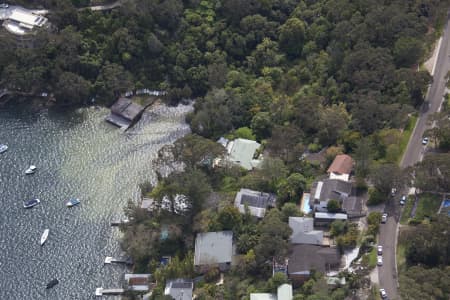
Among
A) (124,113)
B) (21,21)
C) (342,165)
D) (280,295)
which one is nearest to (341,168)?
(342,165)

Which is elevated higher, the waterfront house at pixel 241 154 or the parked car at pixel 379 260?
the parked car at pixel 379 260

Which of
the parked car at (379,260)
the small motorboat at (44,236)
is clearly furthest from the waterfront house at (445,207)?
the small motorboat at (44,236)

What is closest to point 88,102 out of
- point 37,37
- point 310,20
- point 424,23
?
point 37,37

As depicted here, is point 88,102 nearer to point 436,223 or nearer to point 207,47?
point 207,47

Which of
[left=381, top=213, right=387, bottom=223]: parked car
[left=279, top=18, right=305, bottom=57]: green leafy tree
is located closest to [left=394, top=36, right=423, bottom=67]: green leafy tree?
[left=279, top=18, right=305, bottom=57]: green leafy tree

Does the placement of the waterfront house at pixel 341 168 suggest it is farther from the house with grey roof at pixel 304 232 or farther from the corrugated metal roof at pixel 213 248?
the corrugated metal roof at pixel 213 248

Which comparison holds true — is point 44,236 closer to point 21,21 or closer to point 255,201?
point 255,201

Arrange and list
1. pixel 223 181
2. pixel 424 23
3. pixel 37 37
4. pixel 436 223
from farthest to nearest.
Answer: pixel 37 37 < pixel 424 23 < pixel 223 181 < pixel 436 223
